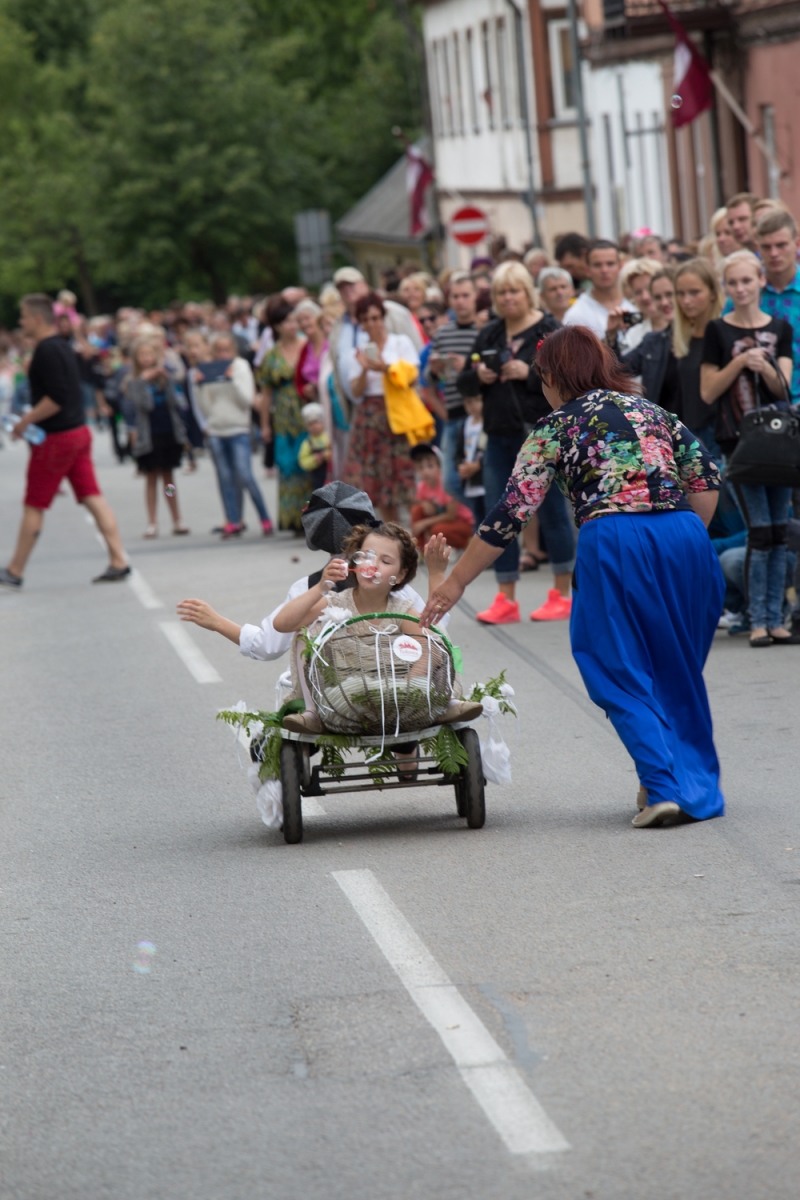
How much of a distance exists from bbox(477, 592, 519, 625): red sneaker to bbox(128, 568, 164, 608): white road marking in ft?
10.5

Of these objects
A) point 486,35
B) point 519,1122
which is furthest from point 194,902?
point 486,35

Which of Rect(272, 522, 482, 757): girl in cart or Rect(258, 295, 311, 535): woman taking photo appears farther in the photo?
Rect(258, 295, 311, 535): woman taking photo

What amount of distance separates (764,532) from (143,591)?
6.51 metres

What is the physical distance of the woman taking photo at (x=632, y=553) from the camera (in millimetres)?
7105

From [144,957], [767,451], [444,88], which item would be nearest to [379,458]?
[767,451]

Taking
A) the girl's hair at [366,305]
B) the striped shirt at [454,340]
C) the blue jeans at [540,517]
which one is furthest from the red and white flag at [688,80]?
the blue jeans at [540,517]

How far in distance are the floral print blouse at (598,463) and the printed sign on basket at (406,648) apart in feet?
1.44

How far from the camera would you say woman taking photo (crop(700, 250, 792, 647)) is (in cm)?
1092

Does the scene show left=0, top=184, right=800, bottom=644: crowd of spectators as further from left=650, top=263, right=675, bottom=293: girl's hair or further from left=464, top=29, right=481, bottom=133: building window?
left=464, top=29, right=481, bottom=133: building window

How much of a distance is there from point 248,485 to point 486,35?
109 feet

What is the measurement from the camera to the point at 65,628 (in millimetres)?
14312

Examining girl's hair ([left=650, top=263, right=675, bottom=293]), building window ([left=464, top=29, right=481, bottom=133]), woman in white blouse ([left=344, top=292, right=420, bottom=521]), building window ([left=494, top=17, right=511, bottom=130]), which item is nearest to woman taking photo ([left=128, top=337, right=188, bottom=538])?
woman in white blouse ([left=344, top=292, right=420, bottom=521])

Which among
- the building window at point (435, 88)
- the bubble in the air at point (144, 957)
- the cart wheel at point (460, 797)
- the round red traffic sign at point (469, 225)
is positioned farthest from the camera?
the building window at point (435, 88)

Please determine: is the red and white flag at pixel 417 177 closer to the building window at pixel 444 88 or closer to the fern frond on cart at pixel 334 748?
the building window at pixel 444 88
